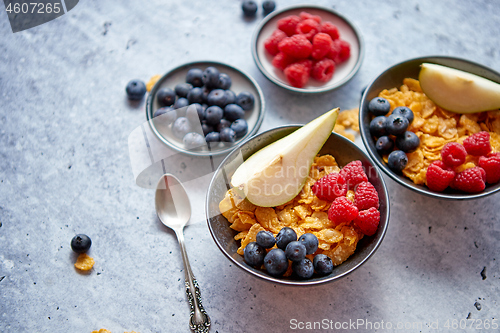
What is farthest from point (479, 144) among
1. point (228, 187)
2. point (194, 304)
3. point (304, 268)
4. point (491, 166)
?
point (194, 304)

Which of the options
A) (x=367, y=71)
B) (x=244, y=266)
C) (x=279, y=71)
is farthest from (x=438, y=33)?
(x=244, y=266)

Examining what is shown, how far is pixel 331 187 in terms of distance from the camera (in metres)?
1.00

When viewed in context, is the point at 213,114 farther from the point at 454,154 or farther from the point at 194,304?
the point at 454,154

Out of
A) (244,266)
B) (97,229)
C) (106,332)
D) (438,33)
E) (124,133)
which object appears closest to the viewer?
(244,266)

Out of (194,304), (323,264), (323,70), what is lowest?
(194,304)

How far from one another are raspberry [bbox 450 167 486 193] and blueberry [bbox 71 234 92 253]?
1110mm

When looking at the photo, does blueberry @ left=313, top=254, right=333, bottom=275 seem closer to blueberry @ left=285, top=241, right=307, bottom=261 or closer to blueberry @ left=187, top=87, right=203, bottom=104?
blueberry @ left=285, top=241, right=307, bottom=261

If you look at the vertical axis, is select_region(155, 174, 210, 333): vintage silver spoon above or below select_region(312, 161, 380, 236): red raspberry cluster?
below

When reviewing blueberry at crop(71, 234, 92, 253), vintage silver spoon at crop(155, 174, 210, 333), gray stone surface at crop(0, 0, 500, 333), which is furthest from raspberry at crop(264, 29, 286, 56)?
blueberry at crop(71, 234, 92, 253)

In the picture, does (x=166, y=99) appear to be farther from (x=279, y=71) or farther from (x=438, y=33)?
(x=438, y=33)

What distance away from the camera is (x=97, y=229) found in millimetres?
1199

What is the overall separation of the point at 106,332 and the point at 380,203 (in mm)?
861

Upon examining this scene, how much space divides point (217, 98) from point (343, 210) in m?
0.55

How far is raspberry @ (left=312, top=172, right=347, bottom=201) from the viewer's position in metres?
1.00
